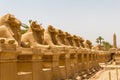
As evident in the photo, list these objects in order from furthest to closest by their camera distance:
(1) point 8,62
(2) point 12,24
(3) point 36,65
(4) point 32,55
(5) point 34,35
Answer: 1. (5) point 34,35
2. (2) point 12,24
3. (3) point 36,65
4. (4) point 32,55
5. (1) point 8,62

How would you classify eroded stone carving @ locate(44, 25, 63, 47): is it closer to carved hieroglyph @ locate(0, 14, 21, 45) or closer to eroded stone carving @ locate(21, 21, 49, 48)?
eroded stone carving @ locate(21, 21, 49, 48)

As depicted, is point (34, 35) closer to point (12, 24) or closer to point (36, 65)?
point (12, 24)

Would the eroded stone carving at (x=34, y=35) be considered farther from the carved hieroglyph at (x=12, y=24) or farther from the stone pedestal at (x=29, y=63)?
the stone pedestal at (x=29, y=63)

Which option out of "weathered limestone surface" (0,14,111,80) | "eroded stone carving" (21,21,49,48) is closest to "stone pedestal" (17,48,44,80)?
"weathered limestone surface" (0,14,111,80)

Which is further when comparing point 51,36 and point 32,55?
point 51,36

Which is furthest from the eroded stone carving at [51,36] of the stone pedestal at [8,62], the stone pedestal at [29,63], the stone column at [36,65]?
the stone pedestal at [8,62]

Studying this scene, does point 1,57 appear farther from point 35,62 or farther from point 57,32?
point 57,32

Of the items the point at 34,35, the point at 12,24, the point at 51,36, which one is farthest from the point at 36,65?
the point at 51,36

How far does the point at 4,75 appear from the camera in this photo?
7012mm

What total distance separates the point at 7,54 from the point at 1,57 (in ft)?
1.06

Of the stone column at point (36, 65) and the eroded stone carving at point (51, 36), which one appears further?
the eroded stone carving at point (51, 36)

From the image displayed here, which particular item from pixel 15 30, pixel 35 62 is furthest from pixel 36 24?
pixel 35 62

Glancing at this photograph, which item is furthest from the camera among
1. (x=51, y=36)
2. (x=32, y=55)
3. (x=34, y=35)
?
(x=51, y=36)

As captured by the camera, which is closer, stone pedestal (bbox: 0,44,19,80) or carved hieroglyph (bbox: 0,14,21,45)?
stone pedestal (bbox: 0,44,19,80)
